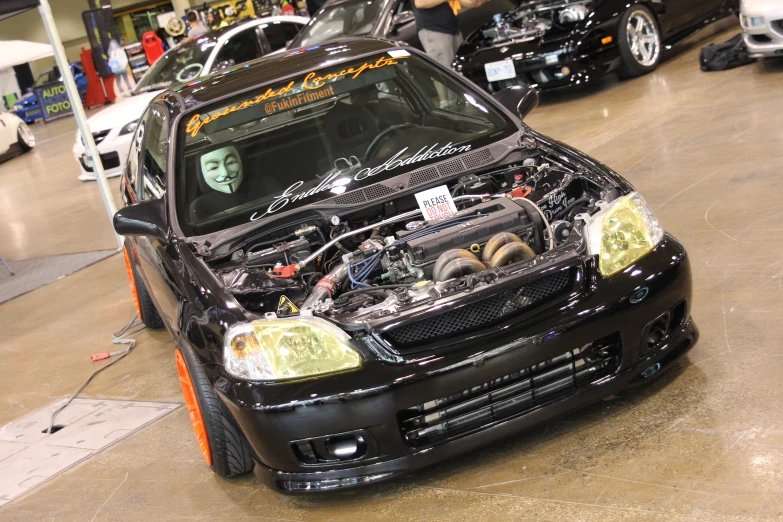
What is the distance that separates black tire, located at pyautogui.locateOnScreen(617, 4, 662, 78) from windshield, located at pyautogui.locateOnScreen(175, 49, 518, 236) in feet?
14.2

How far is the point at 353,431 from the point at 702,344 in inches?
58.9

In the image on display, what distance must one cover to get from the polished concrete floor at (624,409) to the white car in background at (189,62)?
3883 millimetres

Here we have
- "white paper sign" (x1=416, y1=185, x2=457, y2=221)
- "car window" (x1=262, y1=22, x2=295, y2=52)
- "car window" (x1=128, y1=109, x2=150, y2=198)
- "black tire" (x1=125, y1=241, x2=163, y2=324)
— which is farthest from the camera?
"car window" (x1=262, y1=22, x2=295, y2=52)

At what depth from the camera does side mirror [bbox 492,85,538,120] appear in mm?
4023

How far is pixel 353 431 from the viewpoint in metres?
2.69

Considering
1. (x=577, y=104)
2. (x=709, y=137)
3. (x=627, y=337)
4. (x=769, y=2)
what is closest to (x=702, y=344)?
(x=627, y=337)

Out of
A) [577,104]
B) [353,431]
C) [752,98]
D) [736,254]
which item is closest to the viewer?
[353,431]

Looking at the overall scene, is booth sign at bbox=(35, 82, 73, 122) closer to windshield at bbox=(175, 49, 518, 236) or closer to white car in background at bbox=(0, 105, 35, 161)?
white car in background at bbox=(0, 105, 35, 161)

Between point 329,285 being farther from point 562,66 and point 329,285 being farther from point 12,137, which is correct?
point 12,137

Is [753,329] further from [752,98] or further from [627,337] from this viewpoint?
[752,98]

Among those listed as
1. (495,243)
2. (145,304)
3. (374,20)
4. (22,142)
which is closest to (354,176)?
(495,243)

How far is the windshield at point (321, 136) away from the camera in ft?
11.8

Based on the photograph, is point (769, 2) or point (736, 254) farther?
point (769, 2)

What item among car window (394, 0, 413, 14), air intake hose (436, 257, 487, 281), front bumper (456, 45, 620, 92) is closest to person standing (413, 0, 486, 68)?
front bumper (456, 45, 620, 92)
